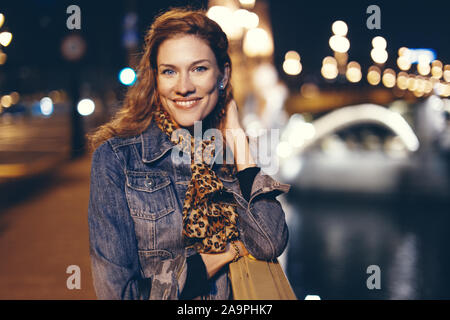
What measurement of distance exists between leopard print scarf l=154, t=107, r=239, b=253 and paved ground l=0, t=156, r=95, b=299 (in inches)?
111

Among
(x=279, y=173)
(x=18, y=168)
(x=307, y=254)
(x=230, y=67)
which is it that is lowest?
(x=307, y=254)

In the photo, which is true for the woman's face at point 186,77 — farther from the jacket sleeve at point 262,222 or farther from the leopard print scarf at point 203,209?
the jacket sleeve at point 262,222

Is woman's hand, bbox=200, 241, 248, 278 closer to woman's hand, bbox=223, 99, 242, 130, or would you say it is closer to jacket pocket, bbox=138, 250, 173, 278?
jacket pocket, bbox=138, 250, 173, 278

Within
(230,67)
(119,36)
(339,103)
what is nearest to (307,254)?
(119,36)

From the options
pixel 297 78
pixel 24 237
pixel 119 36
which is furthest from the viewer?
pixel 297 78

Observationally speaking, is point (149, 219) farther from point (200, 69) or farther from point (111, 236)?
point (200, 69)

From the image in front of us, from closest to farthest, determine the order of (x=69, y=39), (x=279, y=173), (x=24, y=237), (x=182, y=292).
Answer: (x=182, y=292), (x=24, y=237), (x=69, y=39), (x=279, y=173)

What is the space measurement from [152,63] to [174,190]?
706mm

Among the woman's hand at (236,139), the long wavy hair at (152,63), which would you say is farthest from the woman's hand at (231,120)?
the long wavy hair at (152,63)

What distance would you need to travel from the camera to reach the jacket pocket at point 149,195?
8.36ft

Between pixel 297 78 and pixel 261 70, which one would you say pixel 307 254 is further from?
pixel 297 78
